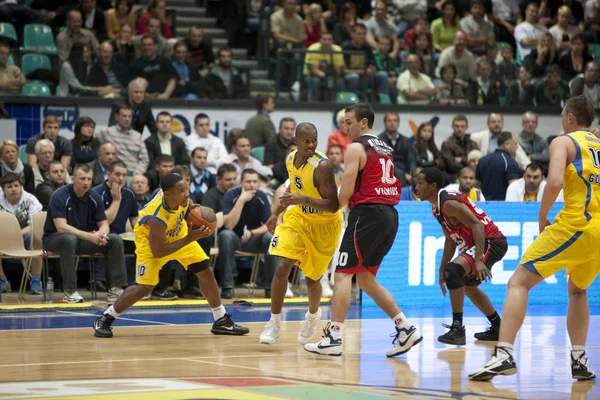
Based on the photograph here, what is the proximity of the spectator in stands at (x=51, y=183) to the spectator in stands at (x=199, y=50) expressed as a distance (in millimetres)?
3818

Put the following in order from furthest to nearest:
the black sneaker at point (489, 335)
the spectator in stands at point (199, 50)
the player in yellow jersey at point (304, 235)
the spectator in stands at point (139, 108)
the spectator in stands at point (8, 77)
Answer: the spectator in stands at point (199, 50) < the spectator in stands at point (139, 108) < the spectator in stands at point (8, 77) < the black sneaker at point (489, 335) < the player in yellow jersey at point (304, 235)

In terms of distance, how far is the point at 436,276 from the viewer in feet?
44.9

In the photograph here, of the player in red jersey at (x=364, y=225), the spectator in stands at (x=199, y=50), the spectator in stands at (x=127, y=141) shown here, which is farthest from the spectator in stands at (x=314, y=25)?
the player in red jersey at (x=364, y=225)

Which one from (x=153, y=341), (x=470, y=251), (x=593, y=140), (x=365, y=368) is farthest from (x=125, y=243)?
(x=593, y=140)

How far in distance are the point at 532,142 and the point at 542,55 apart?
2.73m

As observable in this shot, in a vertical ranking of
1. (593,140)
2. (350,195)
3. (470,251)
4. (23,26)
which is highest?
(23,26)

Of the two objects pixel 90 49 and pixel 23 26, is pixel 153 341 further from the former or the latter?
pixel 23 26

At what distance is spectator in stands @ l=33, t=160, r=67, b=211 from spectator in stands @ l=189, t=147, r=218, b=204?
1814 mm

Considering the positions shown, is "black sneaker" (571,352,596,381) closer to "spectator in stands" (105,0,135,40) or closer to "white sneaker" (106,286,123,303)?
"white sneaker" (106,286,123,303)

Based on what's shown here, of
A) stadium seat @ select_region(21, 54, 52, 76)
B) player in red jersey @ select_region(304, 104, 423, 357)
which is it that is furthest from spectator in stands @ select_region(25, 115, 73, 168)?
player in red jersey @ select_region(304, 104, 423, 357)

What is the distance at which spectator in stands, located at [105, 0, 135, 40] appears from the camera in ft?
55.0

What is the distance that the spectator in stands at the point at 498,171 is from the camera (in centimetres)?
1523

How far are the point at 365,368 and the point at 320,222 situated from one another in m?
1.70

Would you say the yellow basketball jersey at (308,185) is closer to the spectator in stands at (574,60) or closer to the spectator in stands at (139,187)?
the spectator in stands at (139,187)
